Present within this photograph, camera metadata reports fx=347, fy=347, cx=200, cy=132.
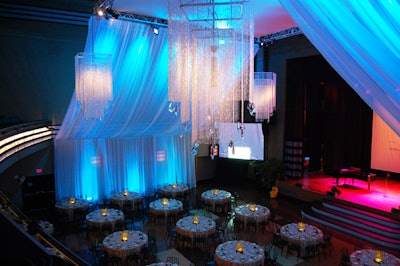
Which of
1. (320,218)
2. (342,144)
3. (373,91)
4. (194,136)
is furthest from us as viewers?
(342,144)

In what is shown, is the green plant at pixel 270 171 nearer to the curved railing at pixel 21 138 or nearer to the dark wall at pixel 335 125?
the dark wall at pixel 335 125

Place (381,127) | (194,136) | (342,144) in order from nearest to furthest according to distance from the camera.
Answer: (194,136) → (381,127) → (342,144)

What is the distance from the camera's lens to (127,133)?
14820 millimetres

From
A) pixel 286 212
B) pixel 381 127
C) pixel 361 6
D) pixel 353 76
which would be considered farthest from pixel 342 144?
pixel 361 6

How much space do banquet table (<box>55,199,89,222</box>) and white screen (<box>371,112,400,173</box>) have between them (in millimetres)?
12525

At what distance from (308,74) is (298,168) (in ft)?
14.0

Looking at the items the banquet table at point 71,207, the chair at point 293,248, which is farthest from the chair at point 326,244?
the banquet table at point 71,207

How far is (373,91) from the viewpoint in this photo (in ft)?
12.0

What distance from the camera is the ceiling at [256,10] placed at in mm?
9370

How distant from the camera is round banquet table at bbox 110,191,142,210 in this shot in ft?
43.9

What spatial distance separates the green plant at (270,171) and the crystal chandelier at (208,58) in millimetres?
8531

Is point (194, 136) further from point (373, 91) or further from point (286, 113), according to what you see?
point (286, 113)

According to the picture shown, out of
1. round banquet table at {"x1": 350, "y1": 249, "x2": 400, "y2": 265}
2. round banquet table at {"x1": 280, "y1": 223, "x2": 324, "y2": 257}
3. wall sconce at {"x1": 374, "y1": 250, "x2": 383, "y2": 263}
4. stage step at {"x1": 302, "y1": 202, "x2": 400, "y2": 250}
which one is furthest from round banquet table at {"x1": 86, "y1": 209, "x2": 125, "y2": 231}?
wall sconce at {"x1": 374, "y1": 250, "x2": 383, "y2": 263}

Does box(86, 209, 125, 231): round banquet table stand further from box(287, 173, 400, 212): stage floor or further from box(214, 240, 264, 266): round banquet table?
box(287, 173, 400, 212): stage floor
